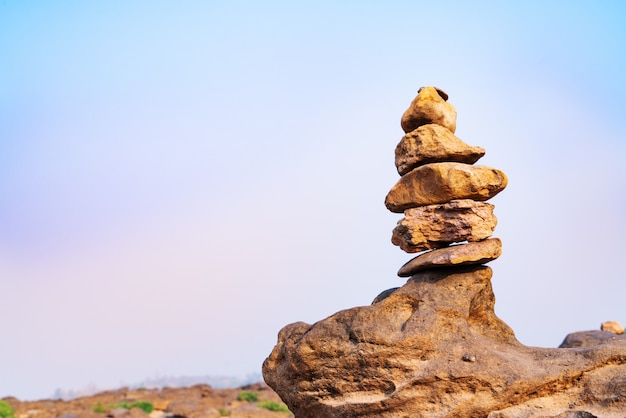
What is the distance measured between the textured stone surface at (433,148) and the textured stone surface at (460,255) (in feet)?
5.88

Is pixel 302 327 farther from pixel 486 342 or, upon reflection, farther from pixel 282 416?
pixel 282 416

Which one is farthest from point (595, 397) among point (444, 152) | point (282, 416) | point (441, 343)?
point (282, 416)

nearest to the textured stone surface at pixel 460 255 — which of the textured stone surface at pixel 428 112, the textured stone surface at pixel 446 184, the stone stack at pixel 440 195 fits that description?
the stone stack at pixel 440 195

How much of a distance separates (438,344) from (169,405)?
26940 millimetres

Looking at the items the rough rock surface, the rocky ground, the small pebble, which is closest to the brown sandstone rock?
the rough rock surface

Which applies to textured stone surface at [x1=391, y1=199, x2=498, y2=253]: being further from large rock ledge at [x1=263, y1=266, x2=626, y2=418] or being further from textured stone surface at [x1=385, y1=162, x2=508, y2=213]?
large rock ledge at [x1=263, y1=266, x2=626, y2=418]

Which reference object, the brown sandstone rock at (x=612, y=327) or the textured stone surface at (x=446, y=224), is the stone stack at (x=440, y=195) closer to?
the textured stone surface at (x=446, y=224)

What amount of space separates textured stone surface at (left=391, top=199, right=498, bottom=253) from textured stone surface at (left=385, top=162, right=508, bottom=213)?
0.17 meters

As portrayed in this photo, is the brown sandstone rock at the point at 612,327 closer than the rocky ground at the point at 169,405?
Yes

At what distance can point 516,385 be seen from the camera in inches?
419

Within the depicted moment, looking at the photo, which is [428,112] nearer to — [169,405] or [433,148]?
[433,148]

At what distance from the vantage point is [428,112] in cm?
1295

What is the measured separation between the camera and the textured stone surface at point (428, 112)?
1298cm

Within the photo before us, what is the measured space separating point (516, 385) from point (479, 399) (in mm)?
657
